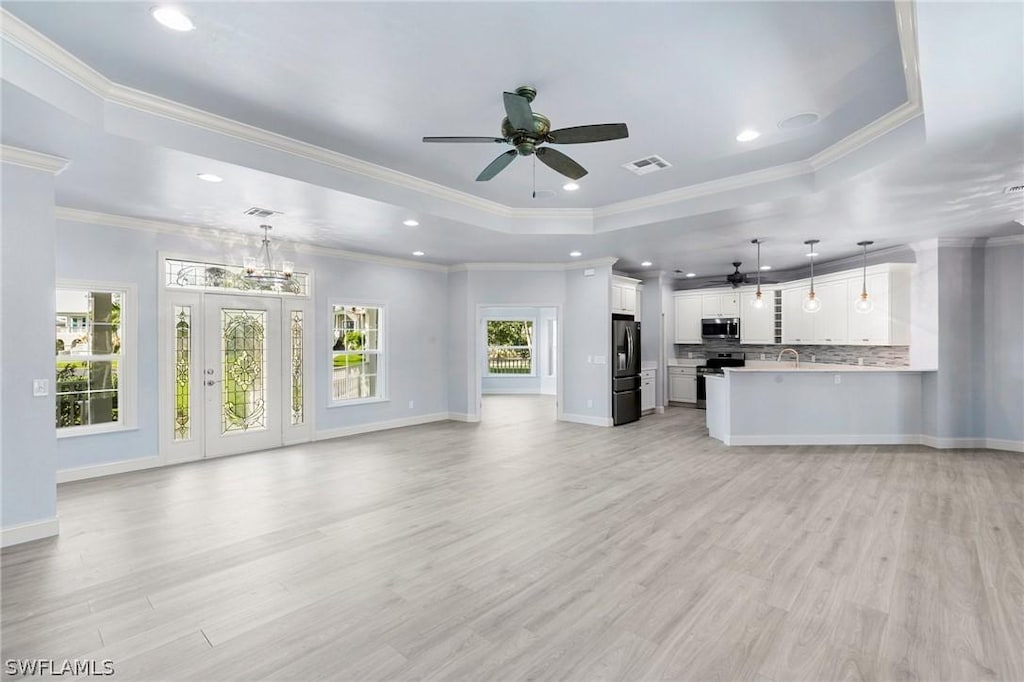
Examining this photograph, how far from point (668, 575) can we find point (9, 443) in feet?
14.6

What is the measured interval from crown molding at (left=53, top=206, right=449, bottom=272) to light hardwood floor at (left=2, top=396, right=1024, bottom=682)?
2643mm

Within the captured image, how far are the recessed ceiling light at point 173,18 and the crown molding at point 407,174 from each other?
2.26 ft

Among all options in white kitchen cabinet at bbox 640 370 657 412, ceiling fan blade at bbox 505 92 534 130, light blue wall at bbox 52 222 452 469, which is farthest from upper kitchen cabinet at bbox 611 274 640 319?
ceiling fan blade at bbox 505 92 534 130

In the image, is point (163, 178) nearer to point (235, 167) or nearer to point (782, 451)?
point (235, 167)

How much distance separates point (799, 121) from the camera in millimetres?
3459

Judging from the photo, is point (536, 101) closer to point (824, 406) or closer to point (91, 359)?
point (91, 359)

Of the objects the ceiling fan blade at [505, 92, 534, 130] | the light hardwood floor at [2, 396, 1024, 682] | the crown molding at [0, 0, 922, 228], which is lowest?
the light hardwood floor at [2, 396, 1024, 682]

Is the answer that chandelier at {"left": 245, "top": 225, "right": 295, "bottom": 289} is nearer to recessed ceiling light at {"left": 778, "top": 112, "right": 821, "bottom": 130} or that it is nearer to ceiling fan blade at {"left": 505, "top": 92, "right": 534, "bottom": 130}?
ceiling fan blade at {"left": 505, "top": 92, "right": 534, "bottom": 130}

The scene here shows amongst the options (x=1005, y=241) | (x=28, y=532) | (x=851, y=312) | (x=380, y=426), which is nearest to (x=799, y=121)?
(x=1005, y=241)

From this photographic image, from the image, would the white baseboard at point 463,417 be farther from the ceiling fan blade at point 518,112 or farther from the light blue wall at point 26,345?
the ceiling fan blade at point 518,112

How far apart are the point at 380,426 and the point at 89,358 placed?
3665mm

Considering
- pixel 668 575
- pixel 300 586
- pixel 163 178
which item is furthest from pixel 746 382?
pixel 163 178

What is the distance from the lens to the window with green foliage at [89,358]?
4949mm

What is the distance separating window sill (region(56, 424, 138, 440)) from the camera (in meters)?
4.89
